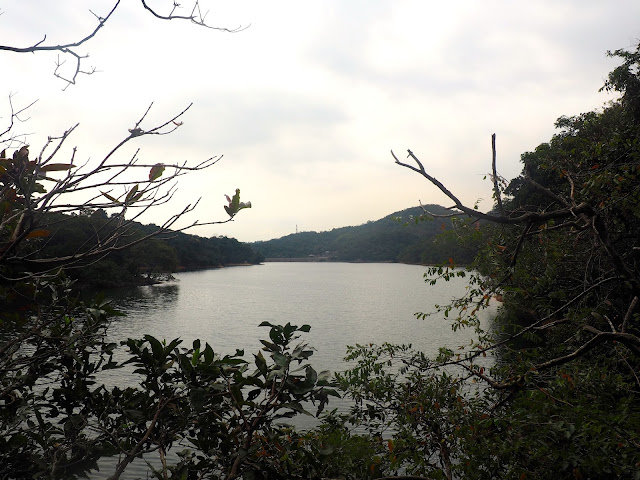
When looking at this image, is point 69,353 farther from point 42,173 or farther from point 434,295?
point 434,295

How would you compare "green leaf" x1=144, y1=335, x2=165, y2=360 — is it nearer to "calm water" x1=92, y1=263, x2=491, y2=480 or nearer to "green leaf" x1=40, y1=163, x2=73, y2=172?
"green leaf" x1=40, y1=163, x2=73, y2=172

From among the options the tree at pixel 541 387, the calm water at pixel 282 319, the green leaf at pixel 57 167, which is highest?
the green leaf at pixel 57 167

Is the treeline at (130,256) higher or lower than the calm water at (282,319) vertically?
higher

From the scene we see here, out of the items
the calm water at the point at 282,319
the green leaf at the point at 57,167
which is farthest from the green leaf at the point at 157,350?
the calm water at the point at 282,319

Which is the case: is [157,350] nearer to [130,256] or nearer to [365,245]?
[130,256]

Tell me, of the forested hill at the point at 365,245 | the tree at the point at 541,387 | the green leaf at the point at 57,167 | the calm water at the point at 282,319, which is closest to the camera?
the green leaf at the point at 57,167

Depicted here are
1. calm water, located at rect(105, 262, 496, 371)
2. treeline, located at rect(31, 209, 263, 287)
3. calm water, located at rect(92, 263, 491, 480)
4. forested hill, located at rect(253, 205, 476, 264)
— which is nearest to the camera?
calm water, located at rect(92, 263, 491, 480)

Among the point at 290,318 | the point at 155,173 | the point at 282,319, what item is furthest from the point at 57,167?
the point at 290,318

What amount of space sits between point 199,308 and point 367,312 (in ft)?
44.1

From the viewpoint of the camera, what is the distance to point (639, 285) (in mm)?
2525

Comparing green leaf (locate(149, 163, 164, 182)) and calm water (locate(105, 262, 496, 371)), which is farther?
calm water (locate(105, 262, 496, 371))

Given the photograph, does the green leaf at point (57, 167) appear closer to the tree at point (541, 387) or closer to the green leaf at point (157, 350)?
the green leaf at point (157, 350)

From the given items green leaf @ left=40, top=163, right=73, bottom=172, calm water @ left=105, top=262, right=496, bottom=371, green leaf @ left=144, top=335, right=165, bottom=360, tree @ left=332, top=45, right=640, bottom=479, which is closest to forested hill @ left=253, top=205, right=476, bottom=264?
calm water @ left=105, top=262, right=496, bottom=371

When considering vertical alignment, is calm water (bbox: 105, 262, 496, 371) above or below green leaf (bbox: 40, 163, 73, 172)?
below
